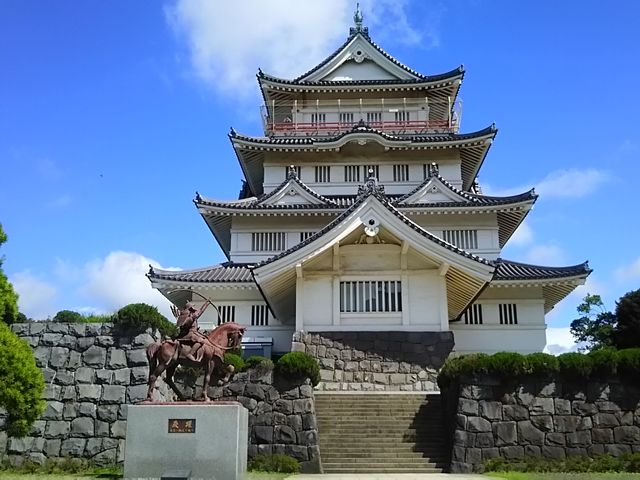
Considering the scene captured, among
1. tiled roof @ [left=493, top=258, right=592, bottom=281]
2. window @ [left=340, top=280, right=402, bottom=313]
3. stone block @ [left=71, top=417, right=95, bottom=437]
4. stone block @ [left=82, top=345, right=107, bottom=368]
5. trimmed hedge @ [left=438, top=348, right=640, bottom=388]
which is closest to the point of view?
stone block @ [left=71, top=417, right=95, bottom=437]

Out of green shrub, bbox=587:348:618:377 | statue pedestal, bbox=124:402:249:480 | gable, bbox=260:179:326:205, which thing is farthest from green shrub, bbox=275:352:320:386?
gable, bbox=260:179:326:205

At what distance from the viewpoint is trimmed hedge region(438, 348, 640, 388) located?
1470cm

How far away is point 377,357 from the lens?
63.7 ft

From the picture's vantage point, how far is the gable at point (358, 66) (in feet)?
102

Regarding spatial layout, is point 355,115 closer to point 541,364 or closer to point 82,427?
point 541,364

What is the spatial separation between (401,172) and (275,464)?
17034mm

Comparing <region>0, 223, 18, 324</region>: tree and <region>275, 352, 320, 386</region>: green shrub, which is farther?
<region>275, 352, 320, 386</region>: green shrub

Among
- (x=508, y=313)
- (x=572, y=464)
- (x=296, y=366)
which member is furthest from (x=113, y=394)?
(x=508, y=313)

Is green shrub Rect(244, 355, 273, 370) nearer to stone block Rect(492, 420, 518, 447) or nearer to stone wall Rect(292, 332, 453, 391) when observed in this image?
stone wall Rect(292, 332, 453, 391)

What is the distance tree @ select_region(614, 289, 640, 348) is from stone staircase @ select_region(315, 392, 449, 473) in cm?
881

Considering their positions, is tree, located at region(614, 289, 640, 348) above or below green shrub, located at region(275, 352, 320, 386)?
above

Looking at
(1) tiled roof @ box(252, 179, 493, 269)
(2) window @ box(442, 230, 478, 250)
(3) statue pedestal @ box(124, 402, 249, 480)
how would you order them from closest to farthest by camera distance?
1. (3) statue pedestal @ box(124, 402, 249, 480)
2. (1) tiled roof @ box(252, 179, 493, 269)
3. (2) window @ box(442, 230, 478, 250)

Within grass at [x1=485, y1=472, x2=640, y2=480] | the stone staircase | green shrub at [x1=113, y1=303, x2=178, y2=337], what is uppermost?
green shrub at [x1=113, y1=303, x2=178, y2=337]

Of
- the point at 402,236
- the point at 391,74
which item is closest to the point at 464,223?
the point at 402,236
